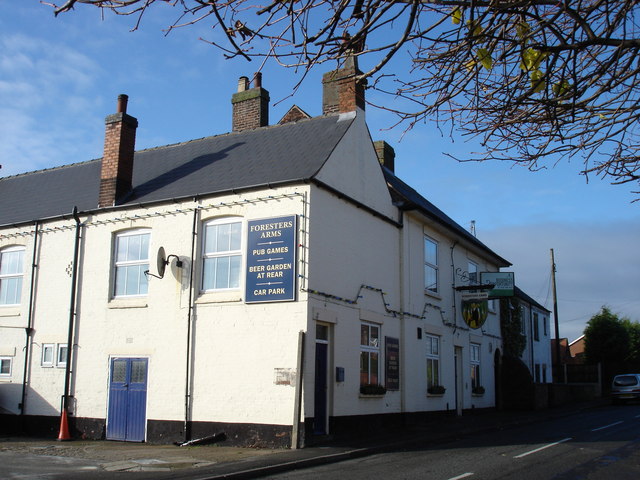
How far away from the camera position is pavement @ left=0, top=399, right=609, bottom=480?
10.6 meters

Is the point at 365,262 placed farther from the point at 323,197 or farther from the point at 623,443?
the point at 623,443

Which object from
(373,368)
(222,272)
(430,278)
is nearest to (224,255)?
(222,272)

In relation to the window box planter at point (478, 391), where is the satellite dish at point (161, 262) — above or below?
above

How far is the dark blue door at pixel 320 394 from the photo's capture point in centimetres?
1426

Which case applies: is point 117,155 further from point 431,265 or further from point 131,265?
point 431,265

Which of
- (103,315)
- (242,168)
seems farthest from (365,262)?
(103,315)

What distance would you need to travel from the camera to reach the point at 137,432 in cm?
1550

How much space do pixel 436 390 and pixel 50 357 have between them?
11.3 meters

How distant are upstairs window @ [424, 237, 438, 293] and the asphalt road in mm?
5678

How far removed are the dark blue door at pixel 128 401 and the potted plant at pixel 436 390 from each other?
860 cm

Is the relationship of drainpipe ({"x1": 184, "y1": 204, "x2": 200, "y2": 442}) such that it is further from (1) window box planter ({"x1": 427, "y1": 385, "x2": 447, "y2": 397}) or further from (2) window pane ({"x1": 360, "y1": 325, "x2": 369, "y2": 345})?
(1) window box planter ({"x1": 427, "y1": 385, "x2": 447, "y2": 397})

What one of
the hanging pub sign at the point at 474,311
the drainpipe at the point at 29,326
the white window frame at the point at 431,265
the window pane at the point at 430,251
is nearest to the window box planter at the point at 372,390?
the white window frame at the point at 431,265

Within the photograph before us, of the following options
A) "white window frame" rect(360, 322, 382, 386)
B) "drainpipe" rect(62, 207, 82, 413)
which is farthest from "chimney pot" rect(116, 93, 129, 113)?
"white window frame" rect(360, 322, 382, 386)

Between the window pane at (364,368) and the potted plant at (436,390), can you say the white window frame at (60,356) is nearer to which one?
the window pane at (364,368)
